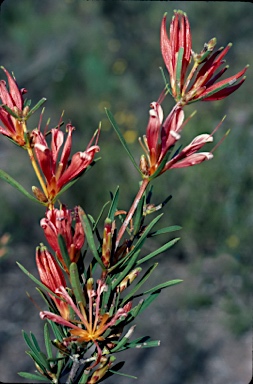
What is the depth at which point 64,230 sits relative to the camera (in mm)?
644

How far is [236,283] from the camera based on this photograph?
3768 millimetres

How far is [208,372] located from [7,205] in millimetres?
2217

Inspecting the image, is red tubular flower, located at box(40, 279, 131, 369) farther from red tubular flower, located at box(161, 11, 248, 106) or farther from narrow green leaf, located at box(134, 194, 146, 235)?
red tubular flower, located at box(161, 11, 248, 106)

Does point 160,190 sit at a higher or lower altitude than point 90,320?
lower

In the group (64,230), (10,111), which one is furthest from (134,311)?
(10,111)

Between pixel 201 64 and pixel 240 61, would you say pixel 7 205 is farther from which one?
pixel 201 64

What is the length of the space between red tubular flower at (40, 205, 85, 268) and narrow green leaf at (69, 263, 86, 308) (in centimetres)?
4

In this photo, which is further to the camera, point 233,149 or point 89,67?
point 89,67

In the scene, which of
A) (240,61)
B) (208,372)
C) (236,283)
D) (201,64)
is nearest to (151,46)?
(240,61)

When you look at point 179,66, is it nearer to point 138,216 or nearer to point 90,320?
point 138,216

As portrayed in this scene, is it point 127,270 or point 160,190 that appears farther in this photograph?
point 160,190

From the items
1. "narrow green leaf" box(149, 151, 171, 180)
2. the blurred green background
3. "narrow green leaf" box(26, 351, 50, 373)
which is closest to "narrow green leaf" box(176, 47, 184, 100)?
"narrow green leaf" box(149, 151, 171, 180)

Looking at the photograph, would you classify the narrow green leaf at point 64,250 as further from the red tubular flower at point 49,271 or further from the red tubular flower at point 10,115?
the red tubular flower at point 10,115

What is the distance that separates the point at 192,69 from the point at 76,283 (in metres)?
A: 0.33
